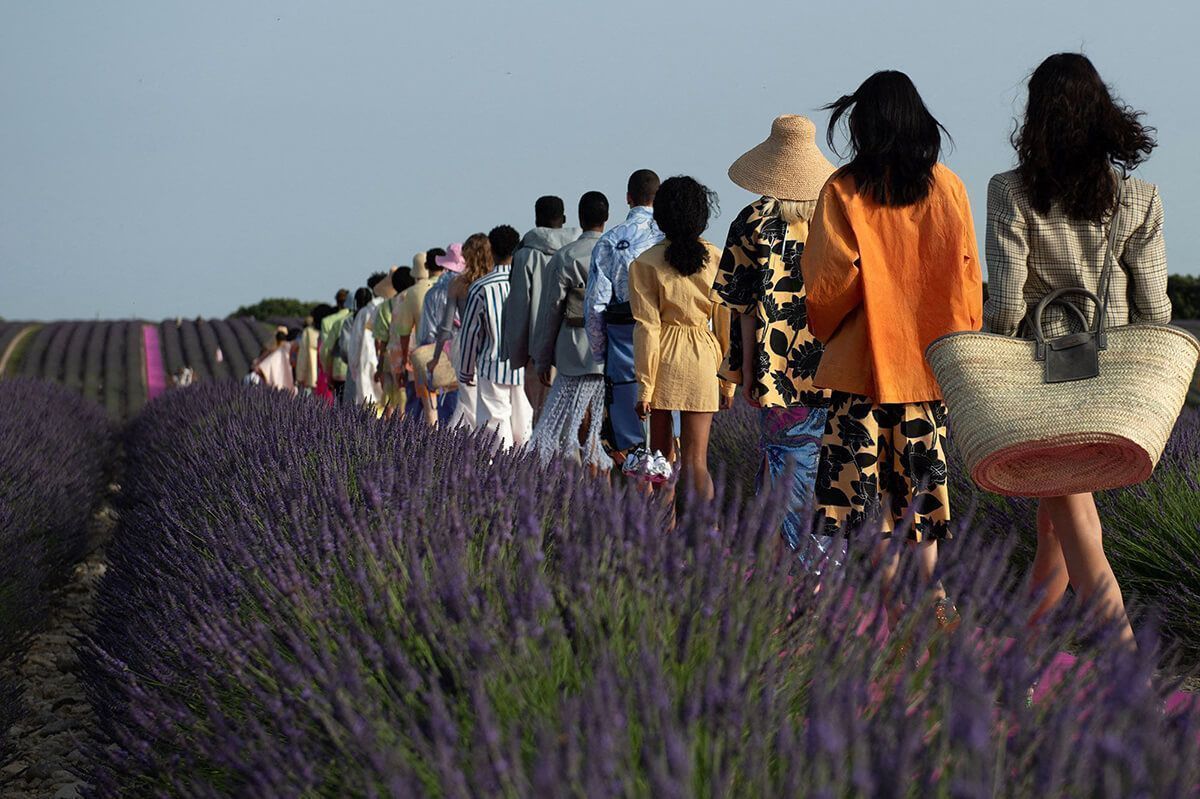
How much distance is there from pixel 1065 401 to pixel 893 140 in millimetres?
925

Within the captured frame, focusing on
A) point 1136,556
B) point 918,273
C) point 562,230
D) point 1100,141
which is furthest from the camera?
point 562,230

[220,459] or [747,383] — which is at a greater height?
[747,383]

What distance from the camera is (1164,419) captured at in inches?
132

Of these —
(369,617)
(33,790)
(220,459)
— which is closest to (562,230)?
(220,459)

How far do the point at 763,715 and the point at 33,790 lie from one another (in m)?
3.12

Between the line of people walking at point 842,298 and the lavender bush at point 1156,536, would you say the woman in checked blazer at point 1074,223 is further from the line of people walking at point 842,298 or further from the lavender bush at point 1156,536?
the lavender bush at point 1156,536

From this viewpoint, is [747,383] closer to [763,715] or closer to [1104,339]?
[1104,339]

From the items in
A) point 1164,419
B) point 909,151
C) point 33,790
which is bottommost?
point 33,790

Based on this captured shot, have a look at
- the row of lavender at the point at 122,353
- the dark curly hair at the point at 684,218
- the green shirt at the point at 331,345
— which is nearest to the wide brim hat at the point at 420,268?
the green shirt at the point at 331,345

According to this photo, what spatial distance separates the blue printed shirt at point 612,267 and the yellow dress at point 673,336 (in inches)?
15.5

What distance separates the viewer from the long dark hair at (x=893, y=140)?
3902mm

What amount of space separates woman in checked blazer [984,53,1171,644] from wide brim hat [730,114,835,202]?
56.7 inches

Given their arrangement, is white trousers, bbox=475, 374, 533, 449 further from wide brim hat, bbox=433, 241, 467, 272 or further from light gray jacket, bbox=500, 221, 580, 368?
wide brim hat, bbox=433, 241, 467, 272

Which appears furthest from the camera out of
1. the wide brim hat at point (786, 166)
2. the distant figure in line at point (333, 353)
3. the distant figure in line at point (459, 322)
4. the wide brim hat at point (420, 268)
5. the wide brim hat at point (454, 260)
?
the distant figure in line at point (333, 353)
